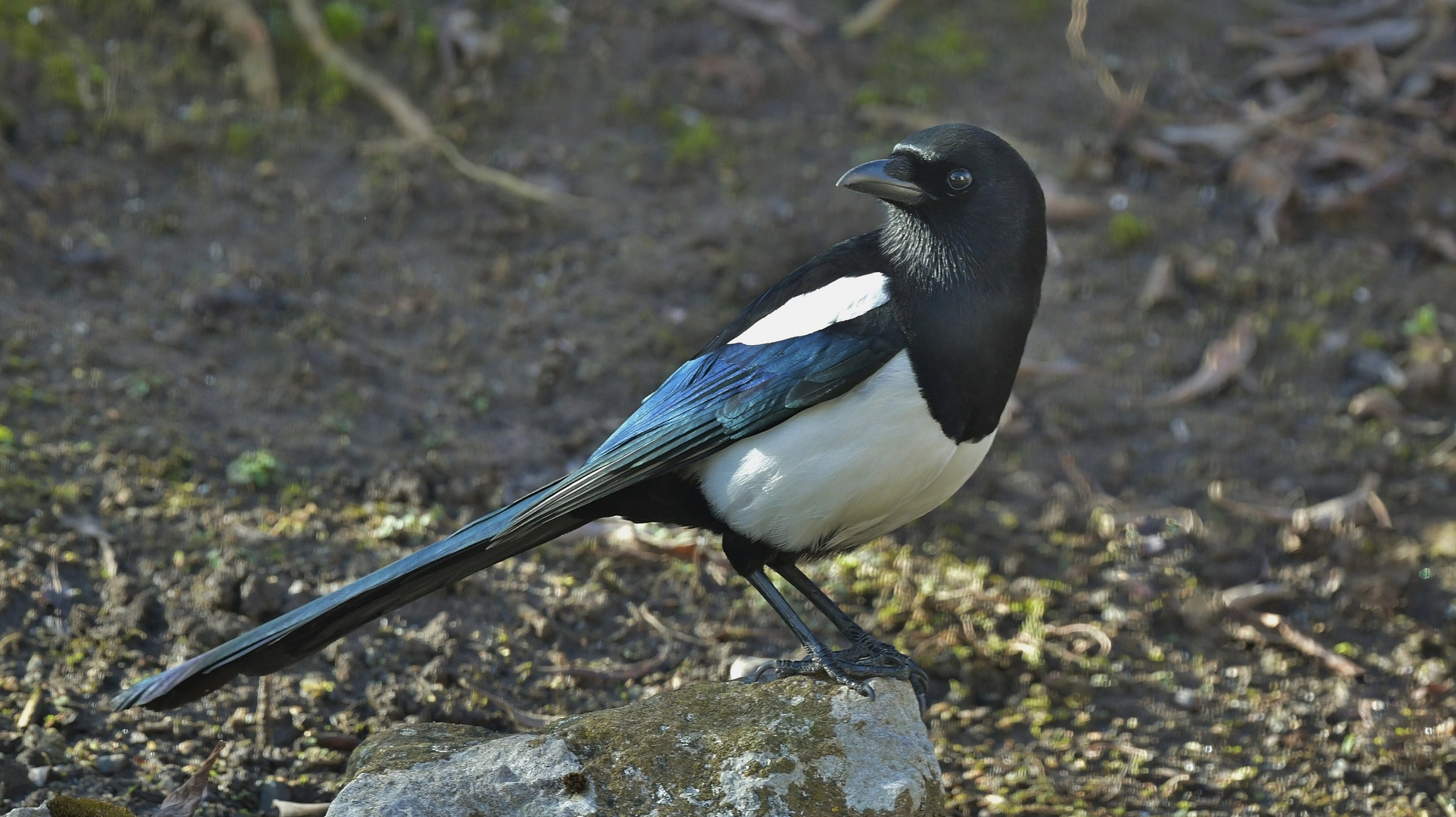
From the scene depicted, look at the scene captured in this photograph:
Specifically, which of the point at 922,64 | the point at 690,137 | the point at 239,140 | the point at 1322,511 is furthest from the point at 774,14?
the point at 1322,511

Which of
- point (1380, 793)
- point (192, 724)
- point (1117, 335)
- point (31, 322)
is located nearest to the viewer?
point (192, 724)

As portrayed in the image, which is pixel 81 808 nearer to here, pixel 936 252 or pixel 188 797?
pixel 188 797

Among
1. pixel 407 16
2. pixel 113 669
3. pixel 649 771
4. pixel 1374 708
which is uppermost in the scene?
pixel 407 16

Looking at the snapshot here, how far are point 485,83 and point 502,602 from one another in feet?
8.91

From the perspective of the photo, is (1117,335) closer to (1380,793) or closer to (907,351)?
(1380,793)

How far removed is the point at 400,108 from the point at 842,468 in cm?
325

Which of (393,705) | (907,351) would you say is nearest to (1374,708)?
(907,351)

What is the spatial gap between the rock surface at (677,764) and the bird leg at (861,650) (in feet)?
0.65

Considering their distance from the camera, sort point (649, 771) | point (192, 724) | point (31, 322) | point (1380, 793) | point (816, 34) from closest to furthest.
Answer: point (649, 771)
point (192, 724)
point (1380, 793)
point (31, 322)
point (816, 34)

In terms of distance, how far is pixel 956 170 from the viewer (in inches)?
117

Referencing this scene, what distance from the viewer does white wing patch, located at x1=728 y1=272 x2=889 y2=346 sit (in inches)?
115

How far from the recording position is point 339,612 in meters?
2.96

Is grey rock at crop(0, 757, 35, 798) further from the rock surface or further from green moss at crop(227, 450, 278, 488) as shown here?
green moss at crop(227, 450, 278, 488)

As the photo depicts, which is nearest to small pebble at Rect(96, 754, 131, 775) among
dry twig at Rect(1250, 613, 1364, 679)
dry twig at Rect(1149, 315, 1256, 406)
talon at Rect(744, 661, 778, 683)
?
talon at Rect(744, 661, 778, 683)
